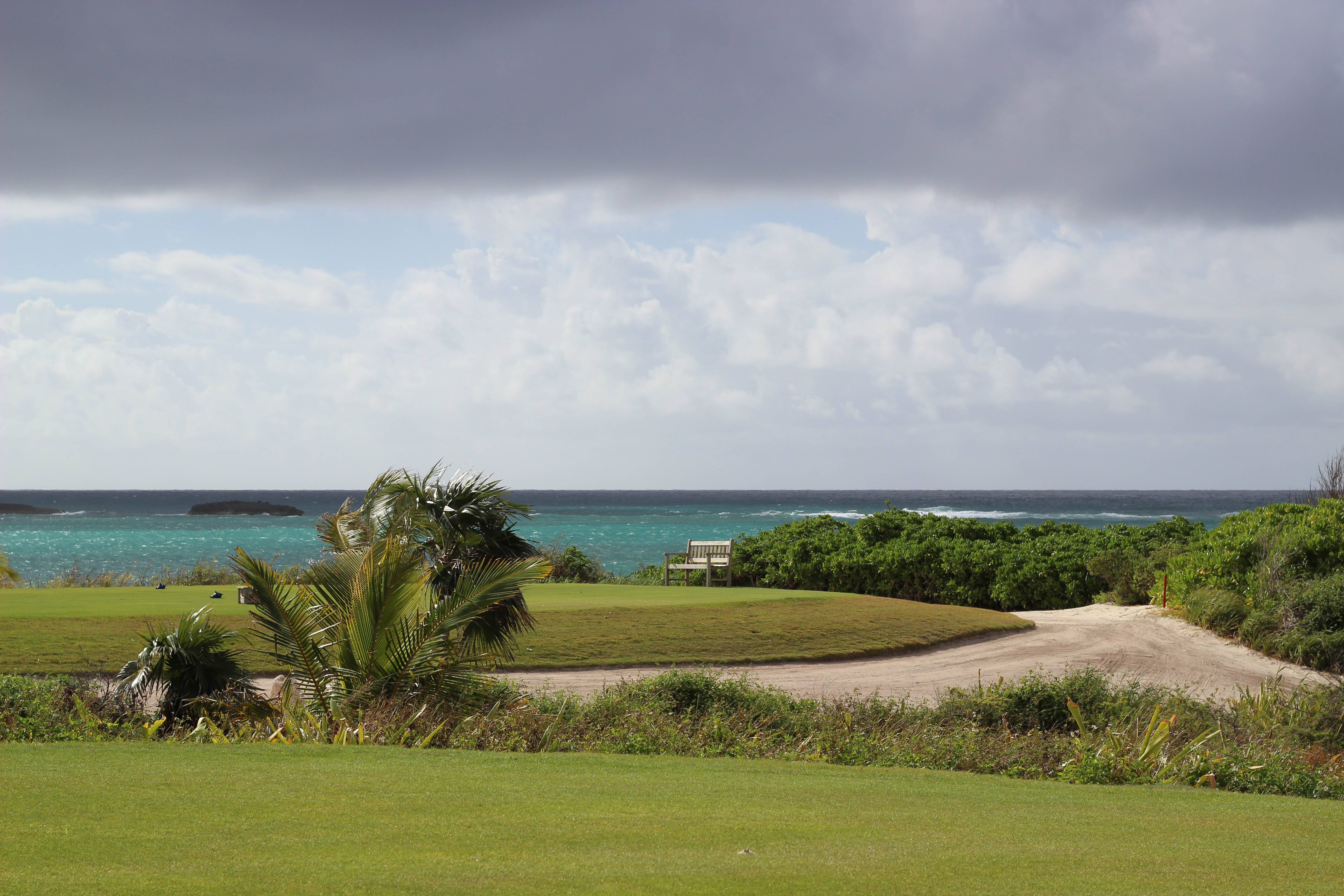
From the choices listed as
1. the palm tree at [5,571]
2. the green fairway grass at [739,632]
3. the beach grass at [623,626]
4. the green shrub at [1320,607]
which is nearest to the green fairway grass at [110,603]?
the beach grass at [623,626]

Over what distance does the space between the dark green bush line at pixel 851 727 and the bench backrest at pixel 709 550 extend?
1266 cm

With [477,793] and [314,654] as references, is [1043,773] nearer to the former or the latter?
[477,793]

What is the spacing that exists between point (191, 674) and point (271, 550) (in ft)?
156

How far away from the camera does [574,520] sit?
3585 inches

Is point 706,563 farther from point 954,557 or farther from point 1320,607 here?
point 1320,607

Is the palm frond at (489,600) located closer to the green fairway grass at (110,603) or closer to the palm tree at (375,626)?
the palm tree at (375,626)

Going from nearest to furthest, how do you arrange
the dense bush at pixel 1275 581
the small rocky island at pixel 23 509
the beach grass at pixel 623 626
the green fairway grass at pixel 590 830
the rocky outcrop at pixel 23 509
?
the green fairway grass at pixel 590 830 < the beach grass at pixel 623 626 < the dense bush at pixel 1275 581 < the small rocky island at pixel 23 509 < the rocky outcrop at pixel 23 509

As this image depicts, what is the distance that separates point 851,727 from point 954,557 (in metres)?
13.9

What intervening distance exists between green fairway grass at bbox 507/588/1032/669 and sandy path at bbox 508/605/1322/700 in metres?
0.27

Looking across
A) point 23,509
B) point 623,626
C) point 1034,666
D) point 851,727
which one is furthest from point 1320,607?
point 23,509

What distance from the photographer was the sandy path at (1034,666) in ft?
44.5

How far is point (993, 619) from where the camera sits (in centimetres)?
1853

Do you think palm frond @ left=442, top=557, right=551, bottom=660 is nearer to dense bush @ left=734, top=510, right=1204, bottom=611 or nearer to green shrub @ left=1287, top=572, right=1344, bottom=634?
green shrub @ left=1287, top=572, right=1344, bottom=634

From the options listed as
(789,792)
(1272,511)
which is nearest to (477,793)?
(789,792)
